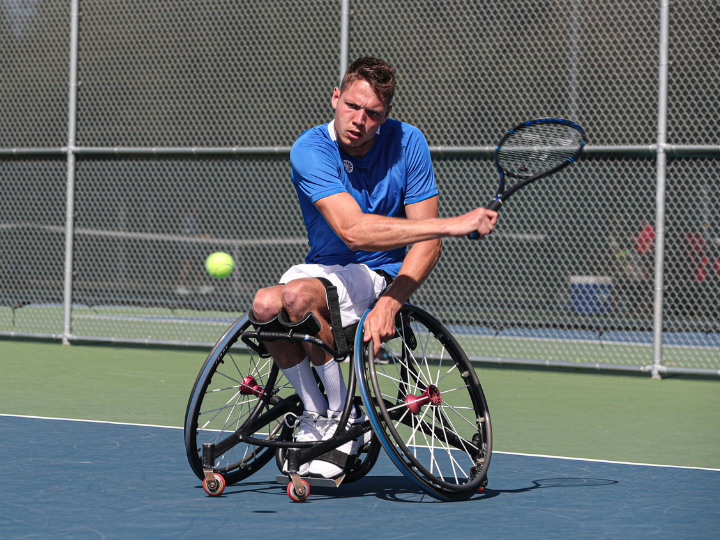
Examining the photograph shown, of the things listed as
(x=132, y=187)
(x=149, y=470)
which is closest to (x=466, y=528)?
(x=149, y=470)

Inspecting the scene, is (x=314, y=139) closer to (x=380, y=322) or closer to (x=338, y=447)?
(x=380, y=322)

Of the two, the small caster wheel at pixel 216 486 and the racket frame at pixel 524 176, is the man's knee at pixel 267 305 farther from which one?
the racket frame at pixel 524 176

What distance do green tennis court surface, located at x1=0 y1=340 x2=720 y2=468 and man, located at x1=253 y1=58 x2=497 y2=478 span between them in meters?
1.33

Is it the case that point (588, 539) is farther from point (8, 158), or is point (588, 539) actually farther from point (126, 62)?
point (126, 62)

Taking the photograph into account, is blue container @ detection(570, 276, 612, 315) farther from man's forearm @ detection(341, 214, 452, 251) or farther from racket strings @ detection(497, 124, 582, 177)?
man's forearm @ detection(341, 214, 452, 251)

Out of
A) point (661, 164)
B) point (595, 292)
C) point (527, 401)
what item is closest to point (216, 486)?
point (527, 401)

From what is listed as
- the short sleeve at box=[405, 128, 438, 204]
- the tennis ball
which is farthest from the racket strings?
the tennis ball

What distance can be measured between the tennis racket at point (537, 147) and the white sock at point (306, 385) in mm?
1121

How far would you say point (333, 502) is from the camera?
3.62m

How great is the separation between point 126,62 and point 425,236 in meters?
8.94

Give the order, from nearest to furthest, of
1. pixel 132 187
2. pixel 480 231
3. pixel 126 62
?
pixel 480 231
pixel 126 62
pixel 132 187

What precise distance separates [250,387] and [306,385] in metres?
0.28

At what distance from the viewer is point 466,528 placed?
3.24 metres

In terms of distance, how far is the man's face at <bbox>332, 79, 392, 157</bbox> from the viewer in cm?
365
